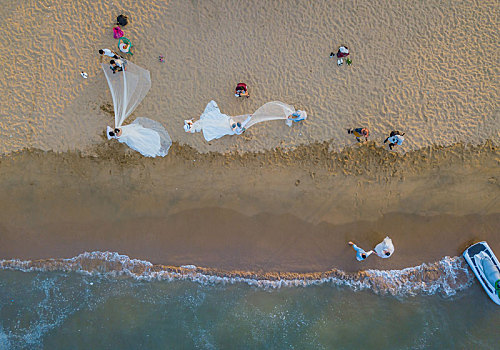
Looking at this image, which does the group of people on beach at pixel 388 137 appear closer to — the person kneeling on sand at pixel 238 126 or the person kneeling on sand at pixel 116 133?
the person kneeling on sand at pixel 238 126

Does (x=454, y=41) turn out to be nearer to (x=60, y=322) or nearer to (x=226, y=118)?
(x=226, y=118)

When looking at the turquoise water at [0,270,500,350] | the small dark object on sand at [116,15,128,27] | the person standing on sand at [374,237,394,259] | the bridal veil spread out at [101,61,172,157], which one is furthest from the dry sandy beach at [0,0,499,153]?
the turquoise water at [0,270,500,350]

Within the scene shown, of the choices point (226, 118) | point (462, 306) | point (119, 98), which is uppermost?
point (119, 98)

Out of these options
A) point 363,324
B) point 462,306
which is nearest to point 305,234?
point 363,324

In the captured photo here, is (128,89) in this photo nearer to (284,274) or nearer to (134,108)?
(134,108)

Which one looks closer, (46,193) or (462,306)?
(462,306)

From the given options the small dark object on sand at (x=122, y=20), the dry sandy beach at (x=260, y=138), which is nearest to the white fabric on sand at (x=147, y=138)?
the dry sandy beach at (x=260, y=138)
